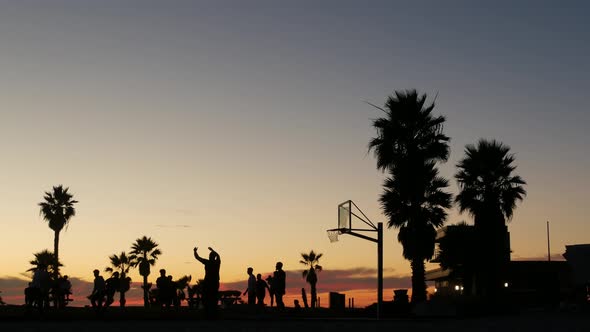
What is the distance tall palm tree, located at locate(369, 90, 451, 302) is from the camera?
42719 mm

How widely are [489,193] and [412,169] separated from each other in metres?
7.59

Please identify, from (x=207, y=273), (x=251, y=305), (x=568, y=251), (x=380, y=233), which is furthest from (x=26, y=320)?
(x=568, y=251)

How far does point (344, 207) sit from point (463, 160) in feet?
39.9

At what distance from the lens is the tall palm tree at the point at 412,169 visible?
1682 inches

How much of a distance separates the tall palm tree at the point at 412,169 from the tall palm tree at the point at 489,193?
19.0 feet

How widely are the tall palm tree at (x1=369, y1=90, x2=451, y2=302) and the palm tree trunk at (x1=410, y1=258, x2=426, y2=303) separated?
33 centimetres

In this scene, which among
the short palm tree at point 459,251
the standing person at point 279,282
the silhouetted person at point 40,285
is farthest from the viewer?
the short palm tree at point 459,251

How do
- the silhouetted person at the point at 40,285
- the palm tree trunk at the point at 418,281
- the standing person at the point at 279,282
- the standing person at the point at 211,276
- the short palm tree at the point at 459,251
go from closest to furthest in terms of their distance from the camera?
the standing person at the point at 211,276 → the silhouetted person at the point at 40,285 → the standing person at the point at 279,282 → the palm tree trunk at the point at 418,281 → the short palm tree at the point at 459,251

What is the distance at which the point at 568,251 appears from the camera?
51062 mm

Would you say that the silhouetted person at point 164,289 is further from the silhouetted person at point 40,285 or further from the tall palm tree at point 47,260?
the tall palm tree at point 47,260

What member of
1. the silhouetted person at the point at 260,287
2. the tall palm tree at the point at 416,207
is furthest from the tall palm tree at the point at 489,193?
the silhouetted person at the point at 260,287

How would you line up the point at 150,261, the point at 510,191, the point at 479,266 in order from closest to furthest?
the point at 510,191 → the point at 479,266 → the point at 150,261

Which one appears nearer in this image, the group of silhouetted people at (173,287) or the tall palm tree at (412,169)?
the group of silhouetted people at (173,287)

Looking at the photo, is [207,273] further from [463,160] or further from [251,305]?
[463,160]
